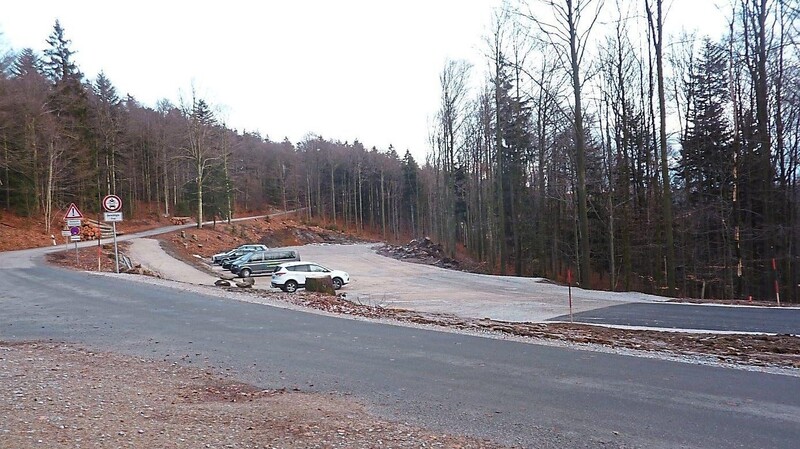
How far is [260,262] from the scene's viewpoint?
3794cm

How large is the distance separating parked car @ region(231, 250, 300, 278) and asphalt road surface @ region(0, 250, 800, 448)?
74.8 feet

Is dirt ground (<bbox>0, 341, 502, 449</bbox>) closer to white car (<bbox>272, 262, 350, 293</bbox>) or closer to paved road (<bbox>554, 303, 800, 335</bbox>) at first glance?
paved road (<bbox>554, 303, 800, 335</bbox>)

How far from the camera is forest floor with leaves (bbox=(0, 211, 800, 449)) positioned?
5039 mm

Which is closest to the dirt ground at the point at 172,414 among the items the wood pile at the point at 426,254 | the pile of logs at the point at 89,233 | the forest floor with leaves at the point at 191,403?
the forest floor with leaves at the point at 191,403

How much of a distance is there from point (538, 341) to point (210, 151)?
179 ft

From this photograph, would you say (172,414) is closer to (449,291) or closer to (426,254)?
(449,291)

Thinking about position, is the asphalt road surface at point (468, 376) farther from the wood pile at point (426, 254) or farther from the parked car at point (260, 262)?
the wood pile at point (426, 254)

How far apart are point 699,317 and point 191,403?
14.5 meters

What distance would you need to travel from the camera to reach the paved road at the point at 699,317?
14.3 m

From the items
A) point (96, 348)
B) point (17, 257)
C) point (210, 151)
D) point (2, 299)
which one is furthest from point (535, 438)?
point (210, 151)

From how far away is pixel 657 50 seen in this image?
26375mm

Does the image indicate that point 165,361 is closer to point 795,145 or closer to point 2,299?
point 2,299

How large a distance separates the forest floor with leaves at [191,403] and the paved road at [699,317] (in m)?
2.50

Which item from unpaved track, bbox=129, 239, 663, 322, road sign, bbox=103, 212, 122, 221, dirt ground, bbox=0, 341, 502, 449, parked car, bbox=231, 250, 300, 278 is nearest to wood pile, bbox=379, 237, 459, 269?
unpaved track, bbox=129, 239, 663, 322
